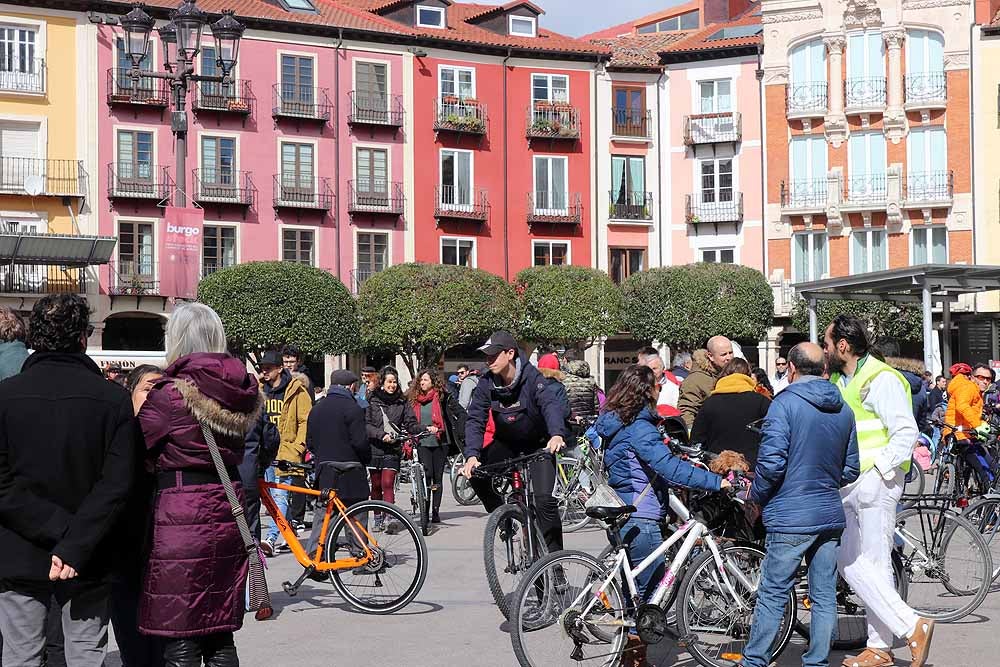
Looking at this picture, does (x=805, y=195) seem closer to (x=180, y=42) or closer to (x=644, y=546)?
(x=180, y=42)

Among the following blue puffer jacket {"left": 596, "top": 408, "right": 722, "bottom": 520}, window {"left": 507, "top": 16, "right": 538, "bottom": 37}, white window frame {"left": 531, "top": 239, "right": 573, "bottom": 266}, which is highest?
window {"left": 507, "top": 16, "right": 538, "bottom": 37}

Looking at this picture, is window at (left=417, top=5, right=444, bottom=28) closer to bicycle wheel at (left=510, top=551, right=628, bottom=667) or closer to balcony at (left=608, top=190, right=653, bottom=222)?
balcony at (left=608, top=190, right=653, bottom=222)

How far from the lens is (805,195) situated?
50.5m

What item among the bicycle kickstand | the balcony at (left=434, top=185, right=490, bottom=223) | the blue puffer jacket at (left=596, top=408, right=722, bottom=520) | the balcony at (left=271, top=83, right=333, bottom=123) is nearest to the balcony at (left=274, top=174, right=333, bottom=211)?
the balcony at (left=271, top=83, right=333, bottom=123)

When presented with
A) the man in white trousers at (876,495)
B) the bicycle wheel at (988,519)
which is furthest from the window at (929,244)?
the man in white trousers at (876,495)

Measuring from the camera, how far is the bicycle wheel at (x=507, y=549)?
31.1 feet

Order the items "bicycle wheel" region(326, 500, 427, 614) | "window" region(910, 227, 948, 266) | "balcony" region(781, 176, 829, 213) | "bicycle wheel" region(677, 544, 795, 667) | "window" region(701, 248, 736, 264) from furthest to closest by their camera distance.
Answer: "window" region(701, 248, 736, 264)
"balcony" region(781, 176, 829, 213)
"window" region(910, 227, 948, 266)
"bicycle wheel" region(326, 500, 427, 614)
"bicycle wheel" region(677, 544, 795, 667)

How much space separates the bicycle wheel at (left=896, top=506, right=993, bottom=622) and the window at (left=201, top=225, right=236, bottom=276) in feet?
124

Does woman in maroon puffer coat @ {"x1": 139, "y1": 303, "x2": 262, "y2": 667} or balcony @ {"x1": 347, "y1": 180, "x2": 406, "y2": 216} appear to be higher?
balcony @ {"x1": 347, "y1": 180, "x2": 406, "y2": 216}

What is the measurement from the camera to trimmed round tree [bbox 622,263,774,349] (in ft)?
158

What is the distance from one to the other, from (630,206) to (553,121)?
4454 mm

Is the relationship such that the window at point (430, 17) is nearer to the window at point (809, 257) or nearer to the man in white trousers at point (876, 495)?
the window at point (809, 257)

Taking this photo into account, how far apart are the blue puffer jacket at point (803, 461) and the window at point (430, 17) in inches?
1754

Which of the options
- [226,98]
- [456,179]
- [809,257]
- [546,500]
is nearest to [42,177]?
[226,98]
